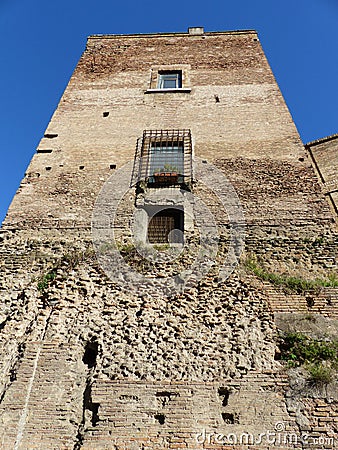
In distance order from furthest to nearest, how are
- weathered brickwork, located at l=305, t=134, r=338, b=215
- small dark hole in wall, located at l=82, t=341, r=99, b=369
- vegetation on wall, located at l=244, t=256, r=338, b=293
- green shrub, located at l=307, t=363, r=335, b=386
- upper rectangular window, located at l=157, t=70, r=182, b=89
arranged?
upper rectangular window, located at l=157, t=70, r=182, b=89 < weathered brickwork, located at l=305, t=134, r=338, b=215 < vegetation on wall, located at l=244, t=256, r=338, b=293 < small dark hole in wall, located at l=82, t=341, r=99, b=369 < green shrub, located at l=307, t=363, r=335, b=386

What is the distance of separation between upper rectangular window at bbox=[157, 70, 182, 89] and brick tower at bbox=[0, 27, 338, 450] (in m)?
0.62

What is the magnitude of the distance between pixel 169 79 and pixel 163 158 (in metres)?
3.87

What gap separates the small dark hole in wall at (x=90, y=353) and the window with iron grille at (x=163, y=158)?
3.90 metres

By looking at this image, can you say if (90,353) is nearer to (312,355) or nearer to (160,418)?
(160,418)

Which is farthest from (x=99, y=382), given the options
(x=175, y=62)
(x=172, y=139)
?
(x=175, y=62)

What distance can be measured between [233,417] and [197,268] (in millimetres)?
2373

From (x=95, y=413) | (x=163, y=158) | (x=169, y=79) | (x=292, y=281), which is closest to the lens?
(x=95, y=413)

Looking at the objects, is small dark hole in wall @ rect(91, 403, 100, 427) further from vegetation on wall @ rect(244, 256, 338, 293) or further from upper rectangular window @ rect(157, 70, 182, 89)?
upper rectangular window @ rect(157, 70, 182, 89)

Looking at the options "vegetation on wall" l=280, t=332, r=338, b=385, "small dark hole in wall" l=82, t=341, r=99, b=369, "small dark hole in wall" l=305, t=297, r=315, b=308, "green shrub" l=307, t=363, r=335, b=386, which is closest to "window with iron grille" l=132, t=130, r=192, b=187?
"small dark hole in wall" l=305, t=297, r=315, b=308

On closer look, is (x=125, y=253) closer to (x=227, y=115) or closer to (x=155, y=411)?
(x=155, y=411)

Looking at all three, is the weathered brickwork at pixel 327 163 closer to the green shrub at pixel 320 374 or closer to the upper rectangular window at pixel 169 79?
the upper rectangular window at pixel 169 79

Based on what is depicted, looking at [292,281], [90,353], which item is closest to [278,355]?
[292,281]

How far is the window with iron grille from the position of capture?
25.7 ft

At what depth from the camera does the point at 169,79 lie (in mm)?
11047
